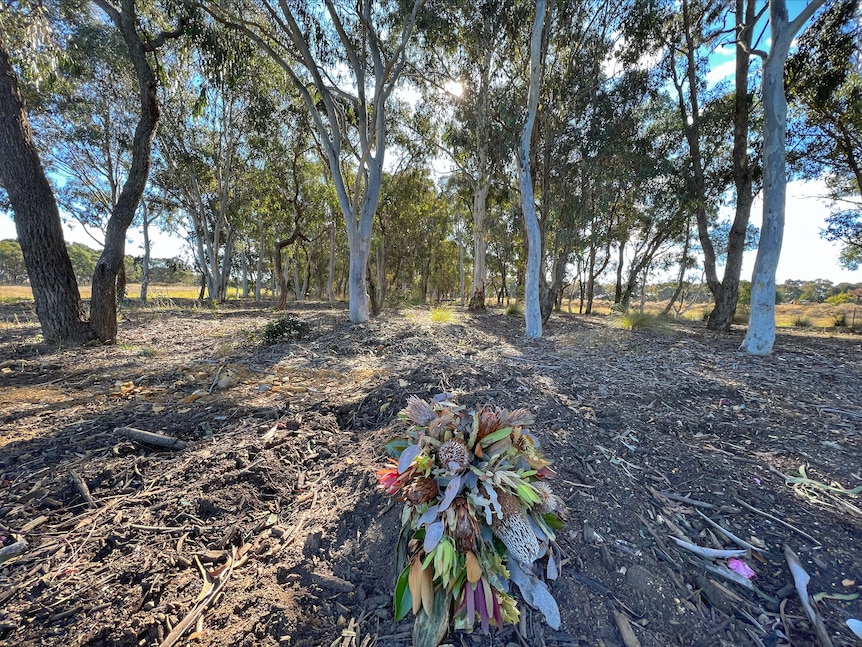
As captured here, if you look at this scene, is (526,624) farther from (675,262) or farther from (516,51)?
(675,262)

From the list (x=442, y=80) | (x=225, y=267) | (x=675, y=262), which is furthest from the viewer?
(x=675, y=262)

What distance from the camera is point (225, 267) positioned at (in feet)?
47.6

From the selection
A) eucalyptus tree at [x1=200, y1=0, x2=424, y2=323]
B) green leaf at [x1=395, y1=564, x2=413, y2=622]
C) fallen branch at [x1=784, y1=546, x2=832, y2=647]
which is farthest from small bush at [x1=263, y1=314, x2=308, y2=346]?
fallen branch at [x1=784, y1=546, x2=832, y2=647]

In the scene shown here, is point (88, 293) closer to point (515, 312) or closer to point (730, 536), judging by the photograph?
point (515, 312)

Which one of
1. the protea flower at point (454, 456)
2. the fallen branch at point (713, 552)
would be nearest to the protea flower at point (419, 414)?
the protea flower at point (454, 456)

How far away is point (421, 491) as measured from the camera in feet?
3.67

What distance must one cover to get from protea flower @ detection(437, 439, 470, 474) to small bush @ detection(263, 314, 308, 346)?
4704 millimetres

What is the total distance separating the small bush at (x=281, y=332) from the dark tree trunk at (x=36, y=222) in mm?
2237

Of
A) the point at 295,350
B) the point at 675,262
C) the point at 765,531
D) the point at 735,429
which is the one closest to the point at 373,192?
the point at 295,350

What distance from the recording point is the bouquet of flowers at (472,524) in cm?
→ 100

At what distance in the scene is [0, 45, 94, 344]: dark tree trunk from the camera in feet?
13.0

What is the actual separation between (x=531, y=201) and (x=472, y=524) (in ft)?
20.2

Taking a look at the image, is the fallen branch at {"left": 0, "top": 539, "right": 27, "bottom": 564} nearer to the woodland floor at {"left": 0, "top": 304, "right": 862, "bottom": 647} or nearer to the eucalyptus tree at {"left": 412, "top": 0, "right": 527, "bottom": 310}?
the woodland floor at {"left": 0, "top": 304, "right": 862, "bottom": 647}

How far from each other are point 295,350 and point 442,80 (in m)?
8.75
